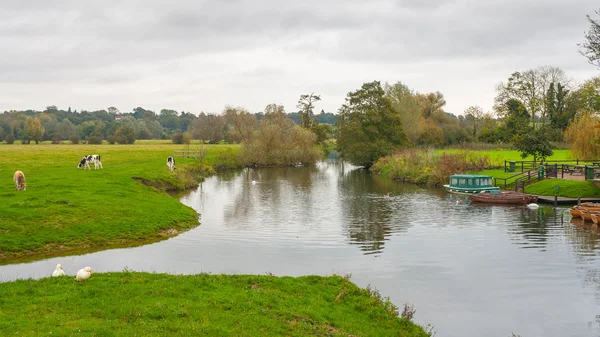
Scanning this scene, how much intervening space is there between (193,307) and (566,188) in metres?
39.3

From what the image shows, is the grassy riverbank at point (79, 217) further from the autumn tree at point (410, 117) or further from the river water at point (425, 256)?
the autumn tree at point (410, 117)

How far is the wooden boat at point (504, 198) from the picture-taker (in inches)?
1644

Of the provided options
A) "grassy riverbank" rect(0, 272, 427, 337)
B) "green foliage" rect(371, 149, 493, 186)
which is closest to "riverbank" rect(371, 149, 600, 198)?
"green foliage" rect(371, 149, 493, 186)

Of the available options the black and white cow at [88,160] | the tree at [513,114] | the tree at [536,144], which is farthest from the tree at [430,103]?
the black and white cow at [88,160]

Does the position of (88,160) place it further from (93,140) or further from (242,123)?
(93,140)

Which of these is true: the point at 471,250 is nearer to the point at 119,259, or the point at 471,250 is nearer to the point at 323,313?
the point at 323,313

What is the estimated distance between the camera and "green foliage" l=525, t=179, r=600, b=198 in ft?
137

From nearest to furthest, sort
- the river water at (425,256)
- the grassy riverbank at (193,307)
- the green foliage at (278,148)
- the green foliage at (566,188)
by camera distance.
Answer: the grassy riverbank at (193,307) → the river water at (425,256) → the green foliage at (566,188) → the green foliage at (278,148)

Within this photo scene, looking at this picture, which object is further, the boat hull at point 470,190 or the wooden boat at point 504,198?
the boat hull at point 470,190

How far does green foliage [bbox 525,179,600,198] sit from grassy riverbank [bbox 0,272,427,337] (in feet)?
106

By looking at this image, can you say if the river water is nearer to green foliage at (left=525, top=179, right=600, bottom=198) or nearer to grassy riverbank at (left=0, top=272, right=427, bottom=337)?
grassy riverbank at (left=0, top=272, right=427, bottom=337)

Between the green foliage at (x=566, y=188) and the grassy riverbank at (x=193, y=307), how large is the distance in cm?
3228

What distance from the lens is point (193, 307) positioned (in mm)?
13141

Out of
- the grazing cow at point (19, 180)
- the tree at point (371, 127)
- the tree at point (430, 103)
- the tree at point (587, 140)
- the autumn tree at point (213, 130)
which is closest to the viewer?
the grazing cow at point (19, 180)
